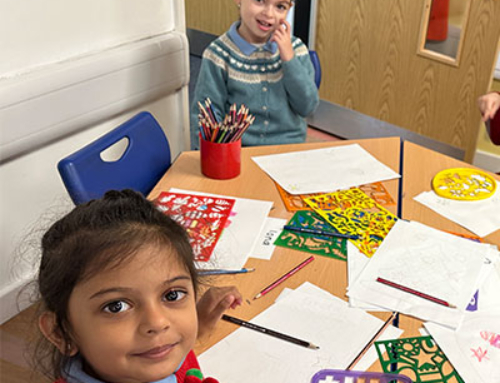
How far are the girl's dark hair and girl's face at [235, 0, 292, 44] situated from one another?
3.80 ft

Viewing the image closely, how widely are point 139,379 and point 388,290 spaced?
58 cm

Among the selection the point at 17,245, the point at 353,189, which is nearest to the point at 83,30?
the point at 17,245

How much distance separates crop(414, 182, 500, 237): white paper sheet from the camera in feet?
4.77

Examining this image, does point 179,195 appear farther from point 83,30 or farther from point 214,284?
point 83,30

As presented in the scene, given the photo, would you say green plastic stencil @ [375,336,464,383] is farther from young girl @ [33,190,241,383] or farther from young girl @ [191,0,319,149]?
young girl @ [191,0,319,149]

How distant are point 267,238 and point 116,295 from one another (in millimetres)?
591

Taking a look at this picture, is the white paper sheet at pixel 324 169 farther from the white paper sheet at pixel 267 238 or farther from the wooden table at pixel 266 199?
the white paper sheet at pixel 267 238

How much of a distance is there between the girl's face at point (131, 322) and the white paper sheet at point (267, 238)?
18.1 inches

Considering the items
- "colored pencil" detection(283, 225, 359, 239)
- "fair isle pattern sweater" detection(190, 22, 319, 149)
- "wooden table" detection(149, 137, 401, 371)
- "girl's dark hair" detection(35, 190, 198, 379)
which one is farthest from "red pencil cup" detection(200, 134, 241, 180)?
"girl's dark hair" detection(35, 190, 198, 379)

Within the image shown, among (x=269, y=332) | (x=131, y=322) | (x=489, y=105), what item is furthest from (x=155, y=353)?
(x=489, y=105)

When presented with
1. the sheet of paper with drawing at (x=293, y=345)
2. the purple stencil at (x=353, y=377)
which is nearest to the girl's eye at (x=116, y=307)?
the sheet of paper with drawing at (x=293, y=345)

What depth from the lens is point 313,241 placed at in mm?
1378

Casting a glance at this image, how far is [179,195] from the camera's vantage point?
1.54 meters

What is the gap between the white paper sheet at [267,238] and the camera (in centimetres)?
133
